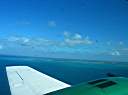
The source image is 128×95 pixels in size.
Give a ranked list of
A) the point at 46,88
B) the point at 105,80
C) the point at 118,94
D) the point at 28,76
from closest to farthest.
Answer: the point at 118,94 → the point at 105,80 → the point at 46,88 → the point at 28,76

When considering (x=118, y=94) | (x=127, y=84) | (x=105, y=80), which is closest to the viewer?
(x=118, y=94)

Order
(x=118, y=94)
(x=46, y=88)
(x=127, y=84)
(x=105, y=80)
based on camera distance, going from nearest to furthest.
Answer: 1. (x=118, y=94)
2. (x=127, y=84)
3. (x=105, y=80)
4. (x=46, y=88)

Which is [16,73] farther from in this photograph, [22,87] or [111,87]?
[111,87]

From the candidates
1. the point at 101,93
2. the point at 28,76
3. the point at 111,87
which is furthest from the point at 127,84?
the point at 28,76

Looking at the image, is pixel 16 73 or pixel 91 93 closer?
pixel 91 93

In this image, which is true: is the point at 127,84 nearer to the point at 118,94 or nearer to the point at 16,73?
the point at 118,94

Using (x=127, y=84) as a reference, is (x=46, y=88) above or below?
below

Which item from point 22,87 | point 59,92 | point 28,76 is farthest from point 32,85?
point 59,92
